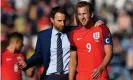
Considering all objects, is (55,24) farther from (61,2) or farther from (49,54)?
(61,2)

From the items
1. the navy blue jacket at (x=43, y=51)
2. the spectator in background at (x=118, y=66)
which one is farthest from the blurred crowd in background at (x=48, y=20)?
the navy blue jacket at (x=43, y=51)

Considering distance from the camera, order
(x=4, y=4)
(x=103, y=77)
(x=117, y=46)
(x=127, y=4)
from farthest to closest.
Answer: (x=127, y=4), (x=4, y=4), (x=117, y=46), (x=103, y=77)

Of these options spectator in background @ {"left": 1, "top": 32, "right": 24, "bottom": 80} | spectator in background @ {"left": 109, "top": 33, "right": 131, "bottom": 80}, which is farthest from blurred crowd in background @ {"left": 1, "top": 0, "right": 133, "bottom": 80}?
spectator in background @ {"left": 1, "top": 32, "right": 24, "bottom": 80}

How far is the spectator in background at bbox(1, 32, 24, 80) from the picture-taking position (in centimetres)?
1516

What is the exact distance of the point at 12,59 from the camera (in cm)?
1530

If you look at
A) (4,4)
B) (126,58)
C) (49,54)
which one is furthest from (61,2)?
(49,54)

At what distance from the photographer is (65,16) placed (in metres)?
13.3

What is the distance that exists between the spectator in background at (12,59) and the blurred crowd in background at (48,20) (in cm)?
688

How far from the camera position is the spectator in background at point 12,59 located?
1516 cm

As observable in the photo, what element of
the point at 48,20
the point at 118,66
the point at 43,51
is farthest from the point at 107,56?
the point at 48,20

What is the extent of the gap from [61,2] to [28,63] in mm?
14986

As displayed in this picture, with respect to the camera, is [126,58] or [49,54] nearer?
[49,54]

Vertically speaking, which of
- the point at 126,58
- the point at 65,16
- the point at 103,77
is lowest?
the point at 126,58

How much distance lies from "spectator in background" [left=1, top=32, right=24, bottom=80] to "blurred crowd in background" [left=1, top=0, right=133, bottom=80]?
688 cm
